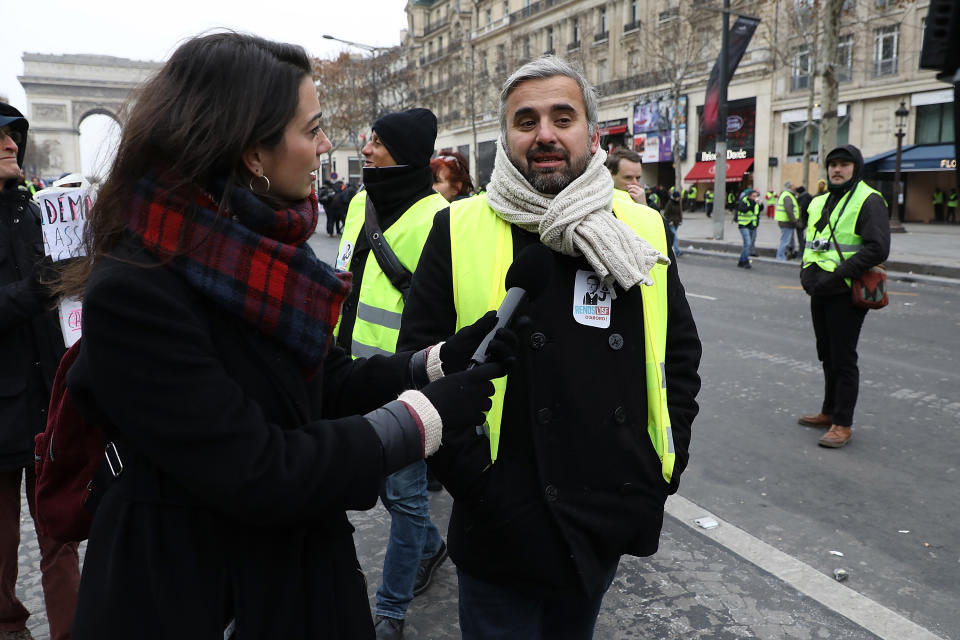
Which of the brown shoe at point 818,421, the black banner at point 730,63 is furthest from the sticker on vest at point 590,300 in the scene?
the black banner at point 730,63

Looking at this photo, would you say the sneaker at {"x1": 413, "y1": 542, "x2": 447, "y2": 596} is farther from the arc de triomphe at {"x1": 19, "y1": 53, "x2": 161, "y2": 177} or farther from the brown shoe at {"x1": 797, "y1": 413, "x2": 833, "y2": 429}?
the arc de triomphe at {"x1": 19, "y1": 53, "x2": 161, "y2": 177}

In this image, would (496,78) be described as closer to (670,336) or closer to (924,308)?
(924,308)

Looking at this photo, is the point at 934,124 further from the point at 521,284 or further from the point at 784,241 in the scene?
the point at 521,284

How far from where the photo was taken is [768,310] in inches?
420

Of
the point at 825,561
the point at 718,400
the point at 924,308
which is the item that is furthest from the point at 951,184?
the point at 825,561

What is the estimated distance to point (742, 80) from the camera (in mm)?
38156

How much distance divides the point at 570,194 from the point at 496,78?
4848 centimetres

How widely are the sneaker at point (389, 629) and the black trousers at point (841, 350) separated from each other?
3521 millimetres

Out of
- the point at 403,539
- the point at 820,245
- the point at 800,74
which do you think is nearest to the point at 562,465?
the point at 403,539

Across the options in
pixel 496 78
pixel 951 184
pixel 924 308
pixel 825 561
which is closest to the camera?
pixel 825 561

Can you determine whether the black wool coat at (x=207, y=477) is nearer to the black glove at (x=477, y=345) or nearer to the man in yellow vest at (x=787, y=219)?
the black glove at (x=477, y=345)

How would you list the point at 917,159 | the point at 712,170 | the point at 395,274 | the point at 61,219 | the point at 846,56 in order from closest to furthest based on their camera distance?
the point at 61,219 → the point at 395,274 → the point at 917,159 → the point at 846,56 → the point at 712,170

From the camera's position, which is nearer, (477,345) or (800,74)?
(477,345)

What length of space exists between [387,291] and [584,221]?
1.48 m
